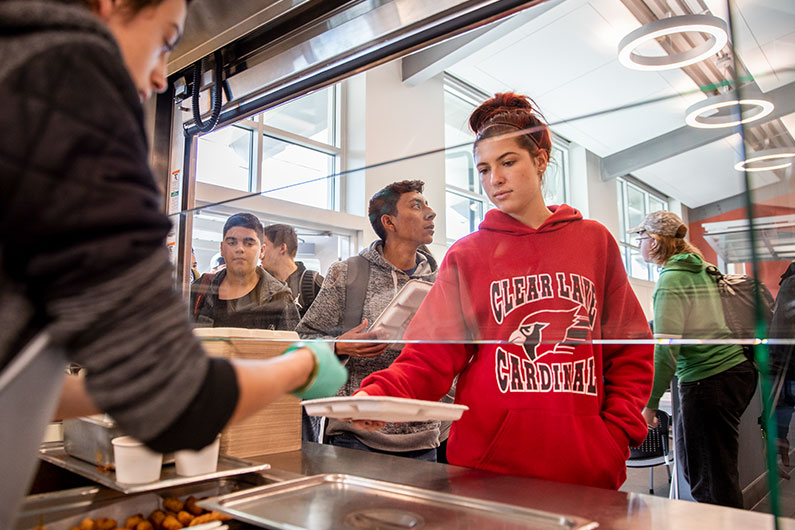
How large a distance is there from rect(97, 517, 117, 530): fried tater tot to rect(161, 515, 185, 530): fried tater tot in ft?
0.39

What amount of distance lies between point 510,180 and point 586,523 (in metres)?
0.60

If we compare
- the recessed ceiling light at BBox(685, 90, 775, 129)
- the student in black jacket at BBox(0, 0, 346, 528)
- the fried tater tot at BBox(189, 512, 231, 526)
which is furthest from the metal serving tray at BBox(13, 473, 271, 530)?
the recessed ceiling light at BBox(685, 90, 775, 129)

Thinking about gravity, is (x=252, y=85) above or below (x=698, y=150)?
above

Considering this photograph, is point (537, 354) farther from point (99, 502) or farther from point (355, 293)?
point (99, 502)

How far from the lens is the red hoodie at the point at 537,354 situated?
3.28 ft

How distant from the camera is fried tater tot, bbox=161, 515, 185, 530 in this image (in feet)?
3.73

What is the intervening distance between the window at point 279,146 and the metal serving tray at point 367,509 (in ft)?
10.2

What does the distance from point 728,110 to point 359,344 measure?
34.1 inches

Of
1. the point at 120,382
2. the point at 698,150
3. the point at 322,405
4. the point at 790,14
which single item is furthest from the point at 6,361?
the point at 790,14

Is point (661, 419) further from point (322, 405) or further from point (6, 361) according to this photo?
point (6, 361)

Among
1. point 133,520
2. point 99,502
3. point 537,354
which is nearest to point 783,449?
point 537,354

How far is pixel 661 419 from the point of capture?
10.9 feet

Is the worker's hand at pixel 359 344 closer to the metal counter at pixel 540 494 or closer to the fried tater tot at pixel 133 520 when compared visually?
the metal counter at pixel 540 494

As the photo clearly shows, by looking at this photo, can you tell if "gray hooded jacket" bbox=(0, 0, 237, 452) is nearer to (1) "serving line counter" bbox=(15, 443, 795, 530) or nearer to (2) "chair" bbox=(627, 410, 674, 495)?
(1) "serving line counter" bbox=(15, 443, 795, 530)
